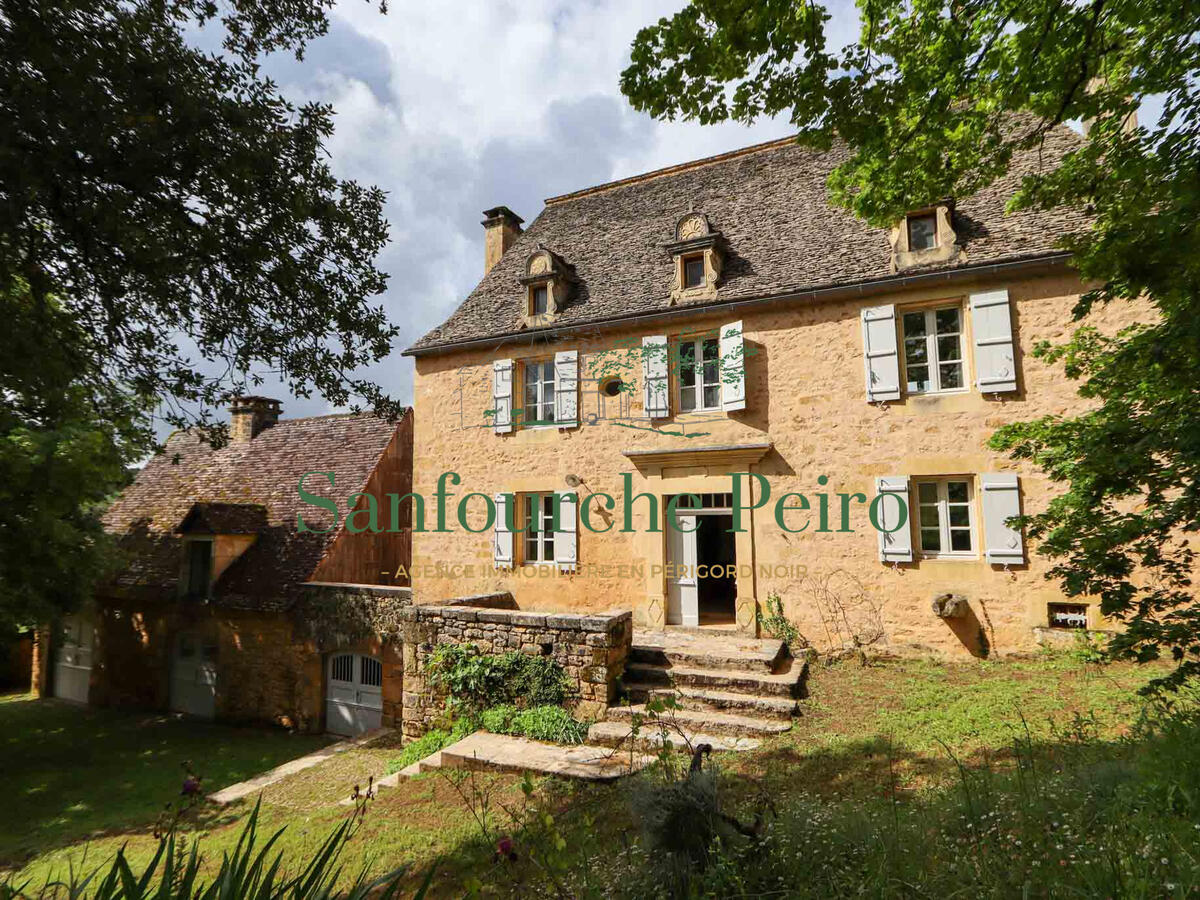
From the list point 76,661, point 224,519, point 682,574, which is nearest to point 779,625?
point 682,574

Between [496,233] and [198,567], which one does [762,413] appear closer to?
[496,233]

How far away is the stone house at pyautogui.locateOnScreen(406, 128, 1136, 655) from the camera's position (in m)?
8.22

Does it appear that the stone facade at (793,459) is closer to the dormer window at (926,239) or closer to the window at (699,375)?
the window at (699,375)

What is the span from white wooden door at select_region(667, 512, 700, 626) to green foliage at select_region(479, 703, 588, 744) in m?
3.08

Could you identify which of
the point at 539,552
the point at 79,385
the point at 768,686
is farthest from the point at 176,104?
the point at 539,552

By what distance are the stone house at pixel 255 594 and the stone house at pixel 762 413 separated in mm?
2390

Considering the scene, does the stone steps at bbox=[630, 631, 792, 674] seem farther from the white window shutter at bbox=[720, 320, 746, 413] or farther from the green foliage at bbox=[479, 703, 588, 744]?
the white window shutter at bbox=[720, 320, 746, 413]

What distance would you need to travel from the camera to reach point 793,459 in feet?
30.5

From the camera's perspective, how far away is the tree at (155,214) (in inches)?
139

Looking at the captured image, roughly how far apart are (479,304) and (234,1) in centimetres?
839

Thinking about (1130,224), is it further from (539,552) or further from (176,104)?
(539,552)

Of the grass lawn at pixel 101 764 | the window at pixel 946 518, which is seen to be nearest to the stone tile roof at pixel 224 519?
the grass lawn at pixel 101 764

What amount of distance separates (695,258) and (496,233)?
549 centimetres

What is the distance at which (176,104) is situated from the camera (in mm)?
3752
